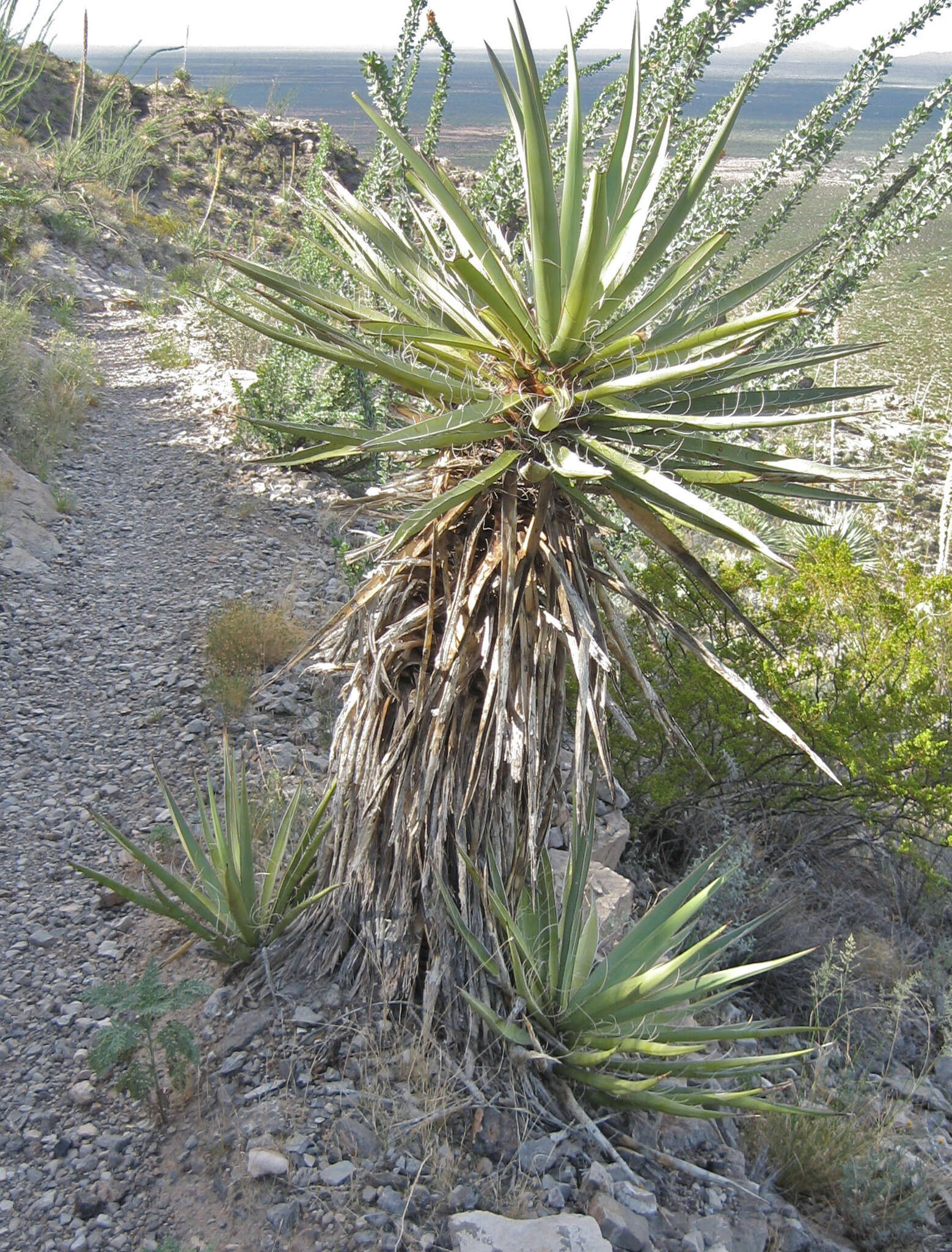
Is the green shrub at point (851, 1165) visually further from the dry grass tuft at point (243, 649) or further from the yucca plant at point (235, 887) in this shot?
the dry grass tuft at point (243, 649)

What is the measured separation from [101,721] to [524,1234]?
3.46 m

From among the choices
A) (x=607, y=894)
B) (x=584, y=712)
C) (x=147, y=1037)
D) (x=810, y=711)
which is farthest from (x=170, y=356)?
(x=584, y=712)

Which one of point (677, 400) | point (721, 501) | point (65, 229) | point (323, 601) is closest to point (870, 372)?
point (721, 501)

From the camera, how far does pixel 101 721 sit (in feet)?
15.5

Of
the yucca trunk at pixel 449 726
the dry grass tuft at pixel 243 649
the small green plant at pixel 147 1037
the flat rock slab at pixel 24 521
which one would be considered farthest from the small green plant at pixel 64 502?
the small green plant at pixel 147 1037

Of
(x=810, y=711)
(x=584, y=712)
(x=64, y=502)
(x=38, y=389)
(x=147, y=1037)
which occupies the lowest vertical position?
(x=147, y=1037)

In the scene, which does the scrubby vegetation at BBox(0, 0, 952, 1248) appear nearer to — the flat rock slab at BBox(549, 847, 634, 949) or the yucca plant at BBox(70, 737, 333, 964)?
the yucca plant at BBox(70, 737, 333, 964)

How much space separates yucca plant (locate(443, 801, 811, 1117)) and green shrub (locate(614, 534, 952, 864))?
1.88m

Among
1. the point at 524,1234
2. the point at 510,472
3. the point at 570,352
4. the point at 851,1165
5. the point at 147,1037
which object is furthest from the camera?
the point at 851,1165

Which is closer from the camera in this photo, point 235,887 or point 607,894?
point 235,887

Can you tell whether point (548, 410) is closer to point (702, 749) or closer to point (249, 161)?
point (702, 749)

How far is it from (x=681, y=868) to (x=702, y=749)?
0.69m

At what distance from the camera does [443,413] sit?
2264mm

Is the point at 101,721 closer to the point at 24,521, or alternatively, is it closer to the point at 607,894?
the point at 24,521
